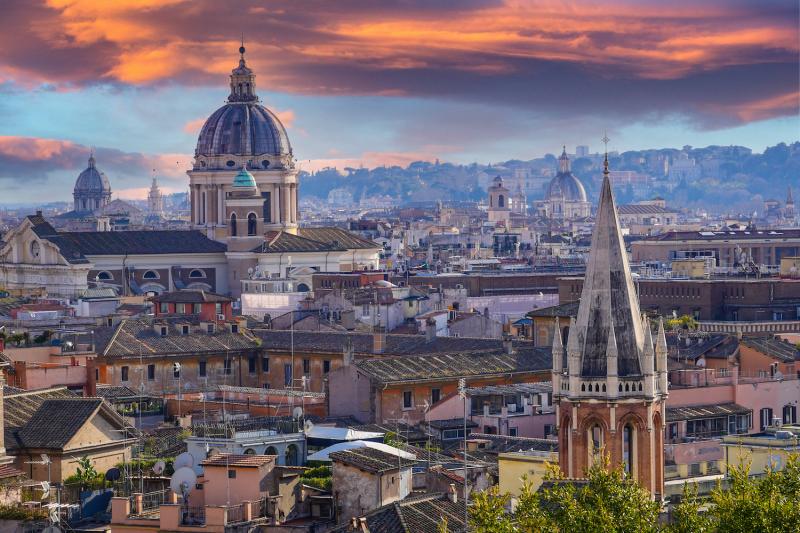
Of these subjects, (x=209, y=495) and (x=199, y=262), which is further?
(x=199, y=262)

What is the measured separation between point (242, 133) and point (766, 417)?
256 feet

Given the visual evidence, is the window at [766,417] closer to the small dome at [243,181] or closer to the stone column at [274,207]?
the small dome at [243,181]

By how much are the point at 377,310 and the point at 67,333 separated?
1348 centimetres

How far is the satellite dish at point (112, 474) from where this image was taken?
127 ft

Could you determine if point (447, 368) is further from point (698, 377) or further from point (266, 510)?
point (266, 510)

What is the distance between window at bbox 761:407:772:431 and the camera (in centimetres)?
4916

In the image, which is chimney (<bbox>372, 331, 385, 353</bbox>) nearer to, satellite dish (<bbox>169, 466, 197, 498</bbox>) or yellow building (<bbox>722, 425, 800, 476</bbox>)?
yellow building (<bbox>722, 425, 800, 476</bbox>)

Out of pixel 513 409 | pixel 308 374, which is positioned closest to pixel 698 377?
pixel 513 409

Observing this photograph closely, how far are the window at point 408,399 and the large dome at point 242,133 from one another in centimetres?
7316

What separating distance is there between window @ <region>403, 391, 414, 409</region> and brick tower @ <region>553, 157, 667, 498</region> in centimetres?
1579

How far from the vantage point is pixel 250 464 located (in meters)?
33.9

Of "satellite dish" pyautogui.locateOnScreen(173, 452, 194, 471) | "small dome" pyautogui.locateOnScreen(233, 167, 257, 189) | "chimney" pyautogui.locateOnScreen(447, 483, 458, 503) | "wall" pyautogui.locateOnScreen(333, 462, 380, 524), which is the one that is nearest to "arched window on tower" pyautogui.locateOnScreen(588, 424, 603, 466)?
"chimney" pyautogui.locateOnScreen(447, 483, 458, 503)

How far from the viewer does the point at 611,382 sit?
117 ft

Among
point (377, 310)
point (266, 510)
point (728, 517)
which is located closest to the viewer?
point (728, 517)
